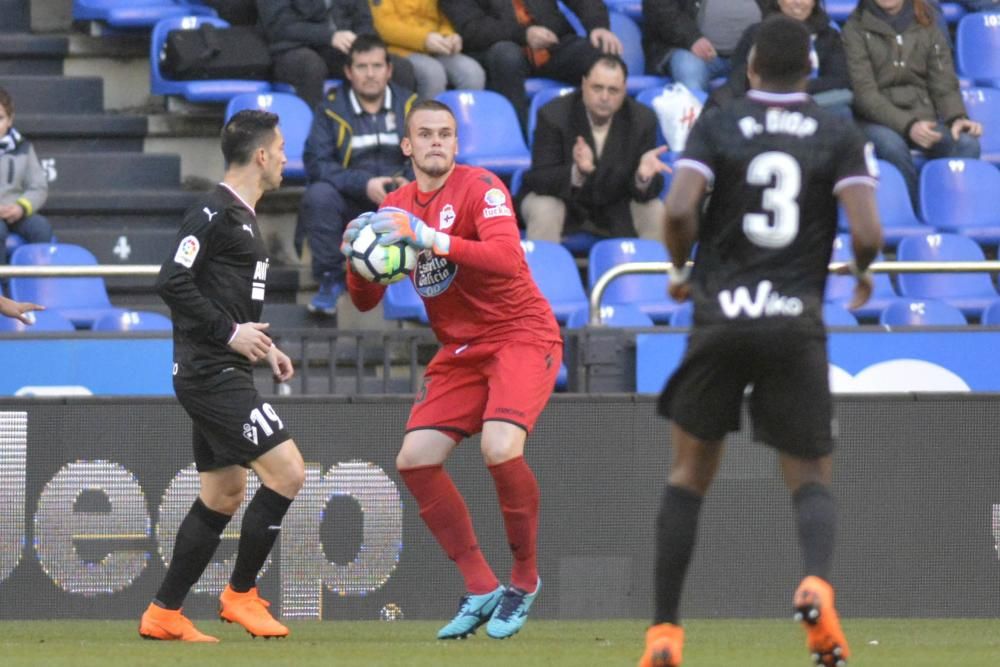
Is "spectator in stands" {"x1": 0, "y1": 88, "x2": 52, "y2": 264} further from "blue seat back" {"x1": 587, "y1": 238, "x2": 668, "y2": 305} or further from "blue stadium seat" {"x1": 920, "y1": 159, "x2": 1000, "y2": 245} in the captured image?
"blue stadium seat" {"x1": 920, "y1": 159, "x2": 1000, "y2": 245}

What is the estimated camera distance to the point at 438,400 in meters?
7.38

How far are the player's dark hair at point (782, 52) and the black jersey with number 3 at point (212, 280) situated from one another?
7.86 feet

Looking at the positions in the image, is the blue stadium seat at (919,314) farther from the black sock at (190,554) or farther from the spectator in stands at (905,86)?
the black sock at (190,554)

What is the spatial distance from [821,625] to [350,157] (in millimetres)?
6250

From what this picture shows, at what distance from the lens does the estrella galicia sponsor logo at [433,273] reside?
7.23 metres

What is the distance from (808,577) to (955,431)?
373cm

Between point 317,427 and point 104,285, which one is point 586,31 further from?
point 317,427

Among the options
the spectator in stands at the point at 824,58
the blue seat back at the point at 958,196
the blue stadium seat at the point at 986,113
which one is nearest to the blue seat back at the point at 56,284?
the spectator in stands at the point at 824,58

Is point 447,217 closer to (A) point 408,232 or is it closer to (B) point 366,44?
(A) point 408,232

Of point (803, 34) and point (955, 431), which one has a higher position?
point (803, 34)

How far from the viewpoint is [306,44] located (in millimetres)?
11734

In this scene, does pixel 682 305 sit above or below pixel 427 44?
below

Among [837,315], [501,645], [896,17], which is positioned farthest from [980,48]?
[501,645]

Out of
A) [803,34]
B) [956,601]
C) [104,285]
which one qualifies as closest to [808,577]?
[803,34]
